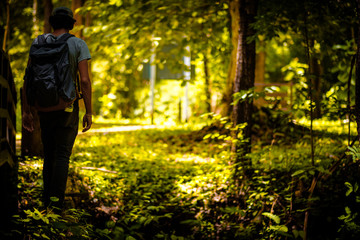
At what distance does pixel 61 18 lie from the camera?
3459 millimetres

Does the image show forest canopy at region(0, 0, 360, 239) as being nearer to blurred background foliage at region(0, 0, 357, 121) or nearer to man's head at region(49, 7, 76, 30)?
blurred background foliage at region(0, 0, 357, 121)

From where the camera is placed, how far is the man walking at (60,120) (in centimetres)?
336

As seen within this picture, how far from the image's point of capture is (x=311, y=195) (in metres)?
4.34

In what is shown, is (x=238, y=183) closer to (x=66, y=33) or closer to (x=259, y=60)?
(x=66, y=33)

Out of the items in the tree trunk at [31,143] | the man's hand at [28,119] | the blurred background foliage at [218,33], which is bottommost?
the tree trunk at [31,143]

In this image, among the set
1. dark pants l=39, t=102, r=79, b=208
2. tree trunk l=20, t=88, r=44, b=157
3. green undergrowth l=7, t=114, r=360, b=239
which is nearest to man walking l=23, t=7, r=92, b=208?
dark pants l=39, t=102, r=79, b=208

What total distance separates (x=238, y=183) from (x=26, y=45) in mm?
13300

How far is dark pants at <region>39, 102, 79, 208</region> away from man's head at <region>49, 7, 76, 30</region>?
2.65ft

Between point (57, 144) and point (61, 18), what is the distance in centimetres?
120

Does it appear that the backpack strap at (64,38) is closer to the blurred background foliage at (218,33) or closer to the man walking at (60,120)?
the man walking at (60,120)

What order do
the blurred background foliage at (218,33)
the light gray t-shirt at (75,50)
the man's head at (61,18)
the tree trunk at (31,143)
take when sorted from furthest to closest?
the tree trunk at (31,143), the blurred background foliage at (218,33), the man's head at (61,18), the light gray t-shirt at (75,50)

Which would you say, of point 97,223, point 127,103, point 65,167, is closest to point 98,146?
point 97,223

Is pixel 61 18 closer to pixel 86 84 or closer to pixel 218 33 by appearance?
pixel 86 84

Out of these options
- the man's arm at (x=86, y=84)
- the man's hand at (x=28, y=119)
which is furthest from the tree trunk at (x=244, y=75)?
the man's hand at (x=28, y=119)
